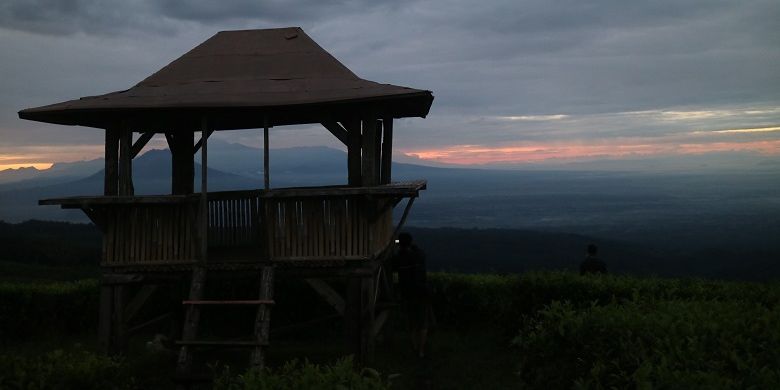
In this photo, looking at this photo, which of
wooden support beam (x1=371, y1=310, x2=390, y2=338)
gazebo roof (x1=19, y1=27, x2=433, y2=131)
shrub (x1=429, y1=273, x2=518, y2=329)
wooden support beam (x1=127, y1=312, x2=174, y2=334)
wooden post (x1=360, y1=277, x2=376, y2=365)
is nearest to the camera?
gazebo roof (x1=19, y1=27, x2=433, y2=131)

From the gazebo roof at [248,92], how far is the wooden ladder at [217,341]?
2.70 metres

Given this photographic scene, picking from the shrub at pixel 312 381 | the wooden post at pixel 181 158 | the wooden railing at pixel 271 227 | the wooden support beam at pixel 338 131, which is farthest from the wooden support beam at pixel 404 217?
the shrub at pixel 312 381

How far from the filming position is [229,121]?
1391cm

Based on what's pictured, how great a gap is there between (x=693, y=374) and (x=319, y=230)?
695 cm

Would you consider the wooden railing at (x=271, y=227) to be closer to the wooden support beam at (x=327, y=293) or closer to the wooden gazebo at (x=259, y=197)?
the wooden gazebo at (x=259, y=197)

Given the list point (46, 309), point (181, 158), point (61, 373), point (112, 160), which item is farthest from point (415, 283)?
point (46, 309)

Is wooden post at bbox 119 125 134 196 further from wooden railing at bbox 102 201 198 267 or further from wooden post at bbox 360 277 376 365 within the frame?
wooden post at bbox 360 277 376 365

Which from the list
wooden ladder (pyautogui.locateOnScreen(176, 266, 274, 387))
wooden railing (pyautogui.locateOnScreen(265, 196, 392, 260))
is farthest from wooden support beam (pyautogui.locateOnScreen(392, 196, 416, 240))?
wooden ladder (pyautogui.locateOnScreen(176, 266, 274, 387))

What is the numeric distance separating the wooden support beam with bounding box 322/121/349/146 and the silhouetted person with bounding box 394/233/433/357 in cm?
226

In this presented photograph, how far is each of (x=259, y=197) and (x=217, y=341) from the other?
7.77 feet

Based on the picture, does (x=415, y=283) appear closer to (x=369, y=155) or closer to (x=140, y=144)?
(x=369, y=155)

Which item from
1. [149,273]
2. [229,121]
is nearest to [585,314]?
[149,273]

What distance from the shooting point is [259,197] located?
1074 centimetres

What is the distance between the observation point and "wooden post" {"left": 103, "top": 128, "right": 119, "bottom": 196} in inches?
447
